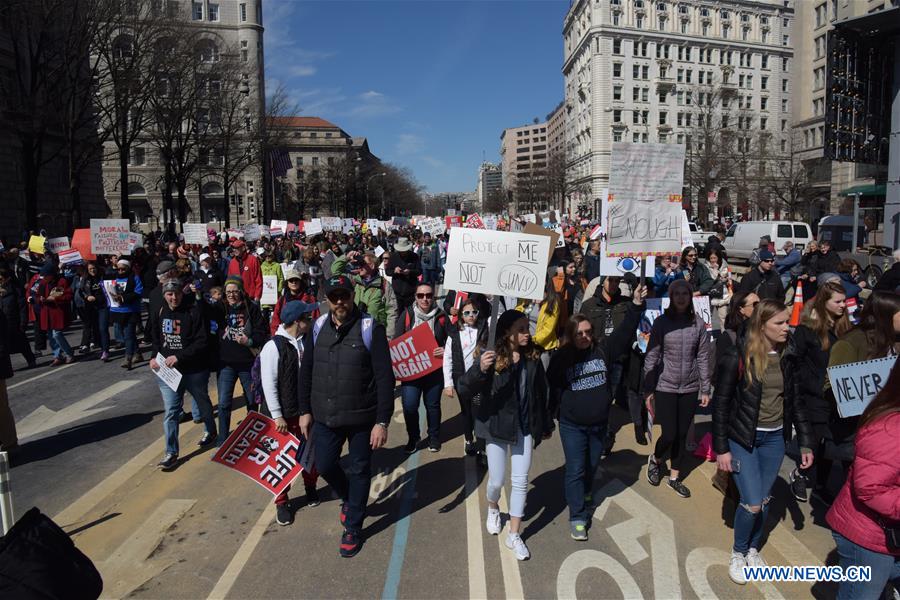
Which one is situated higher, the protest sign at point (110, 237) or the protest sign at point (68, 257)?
the protest sign at point (110, 237)

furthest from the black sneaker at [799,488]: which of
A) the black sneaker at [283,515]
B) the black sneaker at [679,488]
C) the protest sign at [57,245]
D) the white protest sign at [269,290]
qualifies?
the protest sign at [57,245]

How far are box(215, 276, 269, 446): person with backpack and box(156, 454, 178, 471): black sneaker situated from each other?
507 millimetres

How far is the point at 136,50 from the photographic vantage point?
915 inches

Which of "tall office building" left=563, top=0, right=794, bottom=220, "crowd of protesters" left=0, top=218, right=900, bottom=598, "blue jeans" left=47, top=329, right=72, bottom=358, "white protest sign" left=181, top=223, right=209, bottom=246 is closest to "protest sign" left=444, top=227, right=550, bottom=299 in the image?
"crowd of protesters" left=0, top=218, right=900, bottom=598

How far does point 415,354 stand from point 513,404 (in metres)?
2.25

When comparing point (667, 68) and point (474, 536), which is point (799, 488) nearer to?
point (474, 536)

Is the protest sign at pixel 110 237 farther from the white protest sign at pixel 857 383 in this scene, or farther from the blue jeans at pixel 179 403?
the white protest sign at pixel 857 383

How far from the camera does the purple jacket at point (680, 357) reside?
5.27 metres

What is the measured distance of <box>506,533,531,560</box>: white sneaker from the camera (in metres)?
4.38

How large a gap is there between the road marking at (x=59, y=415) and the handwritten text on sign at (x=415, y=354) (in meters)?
4.55

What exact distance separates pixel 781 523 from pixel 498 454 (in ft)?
7.88

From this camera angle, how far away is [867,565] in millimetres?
2943

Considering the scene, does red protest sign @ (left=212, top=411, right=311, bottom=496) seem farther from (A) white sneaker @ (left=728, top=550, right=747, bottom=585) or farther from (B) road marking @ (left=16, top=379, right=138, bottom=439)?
(B) road marking @ (left=16, top=379, right=138, bottom=439)

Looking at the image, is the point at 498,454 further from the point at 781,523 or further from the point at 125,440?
the point at 125,440
